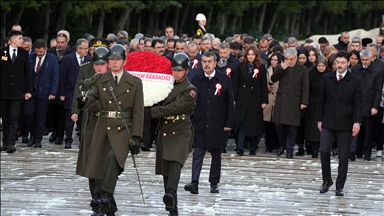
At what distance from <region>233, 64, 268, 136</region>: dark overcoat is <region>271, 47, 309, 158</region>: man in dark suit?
0.27 m

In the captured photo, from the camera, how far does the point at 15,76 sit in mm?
19125

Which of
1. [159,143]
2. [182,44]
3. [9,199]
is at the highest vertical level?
[182,44]

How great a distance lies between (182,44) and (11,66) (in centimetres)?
310

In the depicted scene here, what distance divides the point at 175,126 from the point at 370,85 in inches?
271

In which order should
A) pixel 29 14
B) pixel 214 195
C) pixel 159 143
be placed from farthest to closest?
1. pixel 29 14
2. pixel 214 195
3. pixel 159 143

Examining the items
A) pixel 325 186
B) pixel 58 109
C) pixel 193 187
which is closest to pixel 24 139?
pixel 58 109

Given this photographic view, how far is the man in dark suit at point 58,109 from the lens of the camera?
67.3 feet

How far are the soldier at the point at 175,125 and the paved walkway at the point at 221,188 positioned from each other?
1.83 feet

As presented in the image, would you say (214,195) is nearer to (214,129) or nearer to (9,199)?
(214,129)

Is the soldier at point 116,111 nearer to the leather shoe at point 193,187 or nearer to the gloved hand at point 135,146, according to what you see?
the gloved hand at point 135,146

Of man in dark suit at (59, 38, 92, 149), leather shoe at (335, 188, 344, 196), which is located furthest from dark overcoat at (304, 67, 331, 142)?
leather shoe at (335, 188, 344, 196)

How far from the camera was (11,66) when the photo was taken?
19141 millimetres

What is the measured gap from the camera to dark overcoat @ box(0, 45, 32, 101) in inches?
749

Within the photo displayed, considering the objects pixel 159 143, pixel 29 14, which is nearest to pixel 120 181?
pixel 159 143
